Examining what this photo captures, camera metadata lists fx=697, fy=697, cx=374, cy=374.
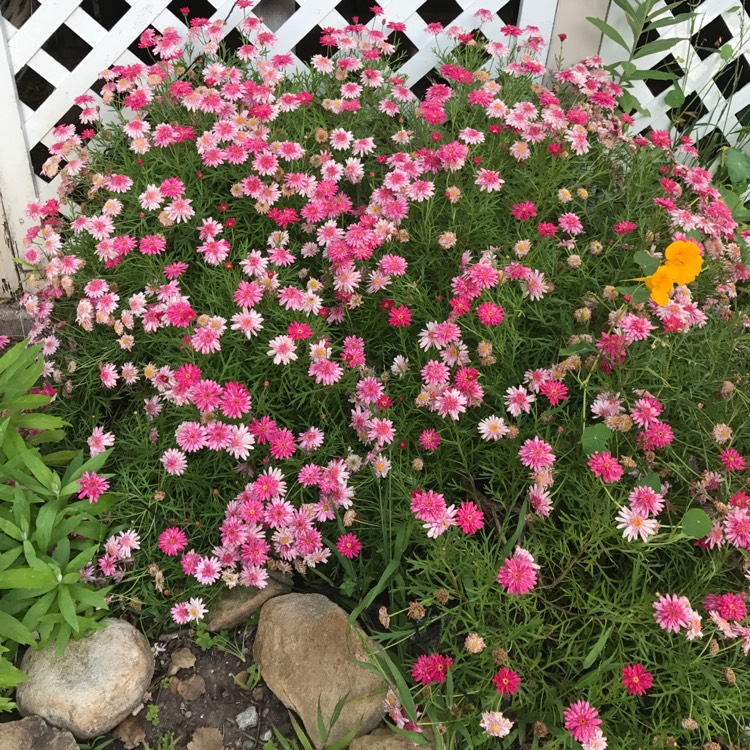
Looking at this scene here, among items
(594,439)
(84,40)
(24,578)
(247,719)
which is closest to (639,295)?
(594,439)

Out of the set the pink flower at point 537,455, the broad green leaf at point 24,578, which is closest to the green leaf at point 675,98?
the pink flower at point 537,455

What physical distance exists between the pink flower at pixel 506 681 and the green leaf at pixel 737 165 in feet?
7.69

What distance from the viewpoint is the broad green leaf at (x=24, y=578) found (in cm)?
161

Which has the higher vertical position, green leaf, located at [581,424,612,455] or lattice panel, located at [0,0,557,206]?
lattice panel, located at [0,0,557,206]

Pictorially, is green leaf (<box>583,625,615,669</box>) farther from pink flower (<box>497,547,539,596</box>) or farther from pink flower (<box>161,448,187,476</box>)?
pink flower (<box>161,448,187,476</box>)

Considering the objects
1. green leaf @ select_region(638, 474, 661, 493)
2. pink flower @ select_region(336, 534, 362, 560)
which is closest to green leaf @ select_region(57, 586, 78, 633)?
pink flower @ select_region(336, 534, 362, 560)

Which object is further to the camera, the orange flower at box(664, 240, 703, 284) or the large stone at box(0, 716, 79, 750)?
the large stone at box(0, 716, 79, 750)

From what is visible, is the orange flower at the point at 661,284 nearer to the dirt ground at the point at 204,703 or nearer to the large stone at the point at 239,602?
the large stone at the point at 239,602

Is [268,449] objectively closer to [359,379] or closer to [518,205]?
[359,379]

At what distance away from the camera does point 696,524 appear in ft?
4.75

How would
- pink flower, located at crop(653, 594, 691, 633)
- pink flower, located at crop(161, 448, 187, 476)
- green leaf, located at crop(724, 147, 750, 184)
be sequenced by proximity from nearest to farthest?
pink flower, located at crop(653, 594, 691, 633) → pink flower, located at crop(161, 448, 187, 476) → green leaf, located at crop(724, 147, 750, 184)

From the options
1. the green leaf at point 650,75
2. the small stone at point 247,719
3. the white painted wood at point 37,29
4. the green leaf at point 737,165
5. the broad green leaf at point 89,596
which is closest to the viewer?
the broad green leaf at point 89,596

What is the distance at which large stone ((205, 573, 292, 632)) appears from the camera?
1933 mm

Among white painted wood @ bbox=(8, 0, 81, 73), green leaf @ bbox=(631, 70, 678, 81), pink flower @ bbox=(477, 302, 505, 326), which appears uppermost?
white painted wood @ bbox=(8, 0, 81, 73)
